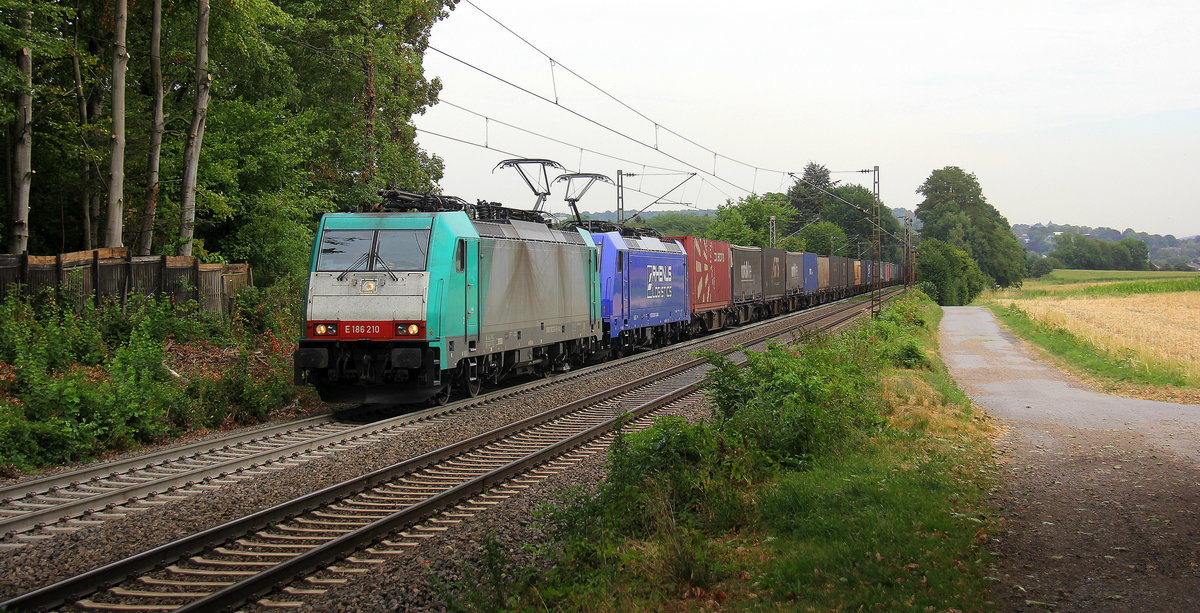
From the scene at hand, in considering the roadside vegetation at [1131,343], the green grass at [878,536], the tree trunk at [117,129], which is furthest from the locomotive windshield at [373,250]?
the roadside vegetation at [1131,343]

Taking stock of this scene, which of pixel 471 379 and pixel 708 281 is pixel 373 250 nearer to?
pixel 471 379

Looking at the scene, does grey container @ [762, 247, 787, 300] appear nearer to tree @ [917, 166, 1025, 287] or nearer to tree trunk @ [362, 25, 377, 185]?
tree trunk @ [362, 25, 377, 185]

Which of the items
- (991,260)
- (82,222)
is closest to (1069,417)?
(82,222)

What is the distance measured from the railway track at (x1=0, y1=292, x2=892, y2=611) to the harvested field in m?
13.5

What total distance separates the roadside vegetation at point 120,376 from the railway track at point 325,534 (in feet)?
13.5

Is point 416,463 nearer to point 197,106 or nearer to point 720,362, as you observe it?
point 720,362

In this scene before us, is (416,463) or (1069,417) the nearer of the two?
(416,463)

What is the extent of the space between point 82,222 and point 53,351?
12.0m

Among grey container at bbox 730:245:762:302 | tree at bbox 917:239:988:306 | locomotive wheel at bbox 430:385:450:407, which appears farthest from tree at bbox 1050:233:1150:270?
locomotive wheel at bbox 430:385:450:407

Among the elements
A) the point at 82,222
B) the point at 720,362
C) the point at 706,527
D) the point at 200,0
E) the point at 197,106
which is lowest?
the point at 706,527

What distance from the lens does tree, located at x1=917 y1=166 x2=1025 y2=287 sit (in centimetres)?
11550

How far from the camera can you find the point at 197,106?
18.6 m

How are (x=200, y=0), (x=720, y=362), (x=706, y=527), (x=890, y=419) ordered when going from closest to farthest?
1. (x=706, y=527)
2. (x=720, y=362)
3. (x=890, y=419)
4. (x=200, y=0)

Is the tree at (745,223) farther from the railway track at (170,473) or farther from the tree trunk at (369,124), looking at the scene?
the railway track at (170,473)
